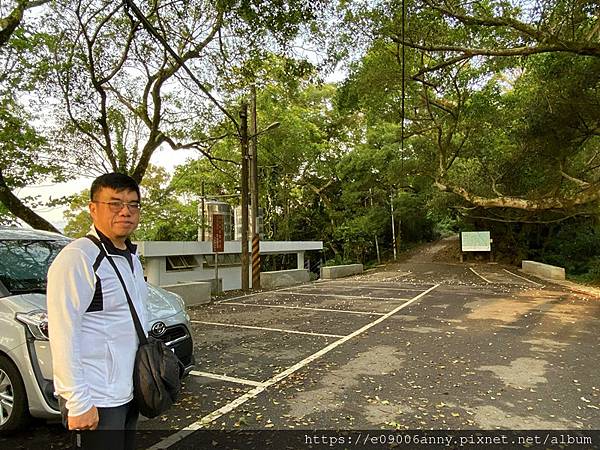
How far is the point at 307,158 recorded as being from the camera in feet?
80.0

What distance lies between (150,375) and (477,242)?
2091 centimetres

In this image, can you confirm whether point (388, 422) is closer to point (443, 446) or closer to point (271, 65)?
point (443, 446)

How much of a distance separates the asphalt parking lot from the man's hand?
4.92 feet

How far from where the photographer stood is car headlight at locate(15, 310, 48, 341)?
2908 millimetres

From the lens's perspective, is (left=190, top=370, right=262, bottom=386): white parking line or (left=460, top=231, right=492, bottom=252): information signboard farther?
(left=460, top=231, right=492, bottom=252): information signboard

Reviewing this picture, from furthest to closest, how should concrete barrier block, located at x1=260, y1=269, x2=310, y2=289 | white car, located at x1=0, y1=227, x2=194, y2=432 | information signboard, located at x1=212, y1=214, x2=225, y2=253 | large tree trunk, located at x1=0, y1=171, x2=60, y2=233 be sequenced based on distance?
concrete barrier block, located at x1=260, y1=269, x2=310, y2=289 → information signboard, located at x1=212, y1=214, x2=225, y2=253 → large tree trunk, located at x1=0, y1=171, x2=60, y2=233 → white car, located at x1=0, y1=227, x2=194, y2=432

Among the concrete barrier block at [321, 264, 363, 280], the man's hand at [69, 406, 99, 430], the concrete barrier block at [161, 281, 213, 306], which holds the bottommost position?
the concrete barrier block at [321, 264, 363, 280]

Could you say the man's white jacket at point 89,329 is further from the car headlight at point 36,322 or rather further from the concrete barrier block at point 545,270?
the concrete barrier block at point 545,270

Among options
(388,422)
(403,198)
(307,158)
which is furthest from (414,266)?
(388,422)

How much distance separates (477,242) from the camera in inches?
808

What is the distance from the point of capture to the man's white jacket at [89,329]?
1.58 meters

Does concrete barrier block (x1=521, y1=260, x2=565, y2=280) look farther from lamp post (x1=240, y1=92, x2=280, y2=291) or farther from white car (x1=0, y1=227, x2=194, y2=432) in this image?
white car (x1=0, y1=227, x2=194, y2=432)

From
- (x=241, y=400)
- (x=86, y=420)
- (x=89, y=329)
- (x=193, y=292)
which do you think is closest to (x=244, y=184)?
(x=193, y=292)

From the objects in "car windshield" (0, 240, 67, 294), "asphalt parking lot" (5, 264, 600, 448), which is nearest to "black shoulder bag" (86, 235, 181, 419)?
"asphalt parking lot" (5, 264, 600, 448)
